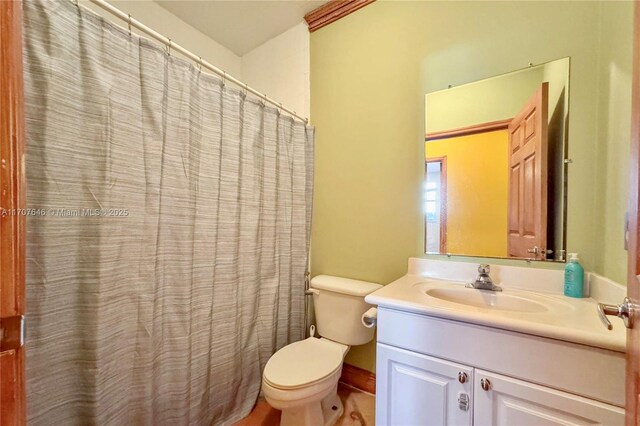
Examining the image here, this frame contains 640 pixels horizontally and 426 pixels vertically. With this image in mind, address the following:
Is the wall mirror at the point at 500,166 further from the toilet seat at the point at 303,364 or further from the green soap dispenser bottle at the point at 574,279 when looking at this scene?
the toilet seat at the point at 303,364

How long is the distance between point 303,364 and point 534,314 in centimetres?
99

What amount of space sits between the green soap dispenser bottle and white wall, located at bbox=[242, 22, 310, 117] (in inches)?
66.3

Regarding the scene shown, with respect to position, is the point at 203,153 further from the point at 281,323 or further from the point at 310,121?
the point at 281,323

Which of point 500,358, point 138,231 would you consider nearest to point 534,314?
point 500,358

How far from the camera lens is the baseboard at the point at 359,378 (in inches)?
62.6

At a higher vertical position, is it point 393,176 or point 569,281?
point 393,176

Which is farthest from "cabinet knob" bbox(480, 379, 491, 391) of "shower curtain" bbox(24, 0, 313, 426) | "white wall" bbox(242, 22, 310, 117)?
"white wall" bbox(242, 22, 310, 117)

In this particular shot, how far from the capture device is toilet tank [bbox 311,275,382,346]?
56.7 inches

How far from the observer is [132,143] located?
96 cm

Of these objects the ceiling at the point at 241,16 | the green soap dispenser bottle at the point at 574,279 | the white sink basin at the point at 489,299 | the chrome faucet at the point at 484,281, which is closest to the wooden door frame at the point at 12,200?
the white sink basin at the point at 489,299

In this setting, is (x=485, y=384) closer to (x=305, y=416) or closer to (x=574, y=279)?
(x=574, y=279)

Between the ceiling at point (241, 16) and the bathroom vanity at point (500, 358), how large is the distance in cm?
194

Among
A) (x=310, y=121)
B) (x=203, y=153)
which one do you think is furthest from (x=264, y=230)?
(x=310, y=121)

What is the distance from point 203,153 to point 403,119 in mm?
1116
